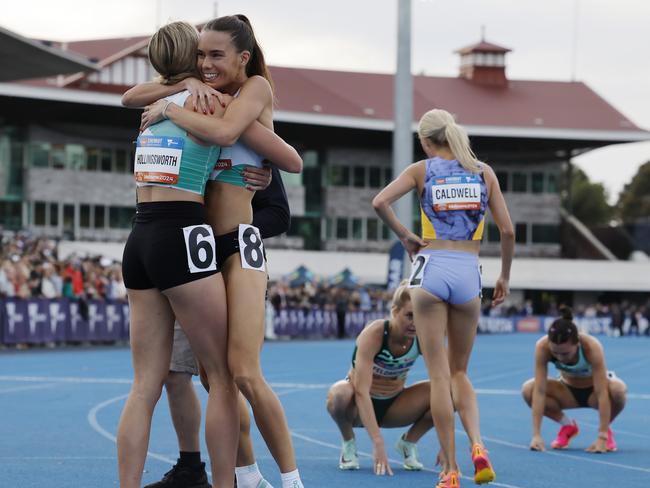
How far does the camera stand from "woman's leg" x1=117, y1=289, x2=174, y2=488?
5.48 metres

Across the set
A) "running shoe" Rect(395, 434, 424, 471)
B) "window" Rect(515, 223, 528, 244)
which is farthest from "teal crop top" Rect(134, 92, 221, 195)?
"window" Rect(515, 223, 528, 244)

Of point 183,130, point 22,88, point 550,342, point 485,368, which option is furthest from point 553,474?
point 22,88

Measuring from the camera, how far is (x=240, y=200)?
5730 millimetres

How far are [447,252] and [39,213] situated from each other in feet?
179

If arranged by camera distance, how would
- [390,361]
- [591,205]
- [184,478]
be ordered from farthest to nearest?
[591,205] → [390,361] → [184,478]

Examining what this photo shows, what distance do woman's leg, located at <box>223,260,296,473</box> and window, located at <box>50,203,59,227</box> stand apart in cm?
5605

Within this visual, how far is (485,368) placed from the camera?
921 inches

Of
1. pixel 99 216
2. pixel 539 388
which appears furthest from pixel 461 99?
pixel 539 388

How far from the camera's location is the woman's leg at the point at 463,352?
7395mm

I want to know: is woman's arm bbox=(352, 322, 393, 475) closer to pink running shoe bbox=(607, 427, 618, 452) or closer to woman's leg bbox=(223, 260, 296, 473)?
pink running shoe bbox=(607, 427, 618, 452)

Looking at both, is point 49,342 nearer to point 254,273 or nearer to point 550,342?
point 550,342

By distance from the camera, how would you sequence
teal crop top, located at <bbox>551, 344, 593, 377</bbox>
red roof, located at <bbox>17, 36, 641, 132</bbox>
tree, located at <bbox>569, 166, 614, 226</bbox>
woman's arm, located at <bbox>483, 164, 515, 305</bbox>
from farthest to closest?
tree, located at <bbox>569, 166, 614, 226</bbox> → red roof, located at <bbox>17, 36, 641, 132</bbox> → teal crop top, located at <bbox>551, 344, 593, 377</bbox> → woman's arm, located at <bbox>483, 164, 515, 305</bbox>

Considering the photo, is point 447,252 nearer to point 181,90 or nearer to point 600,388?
point 181,90

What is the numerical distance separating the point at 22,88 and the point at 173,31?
51155 mm
